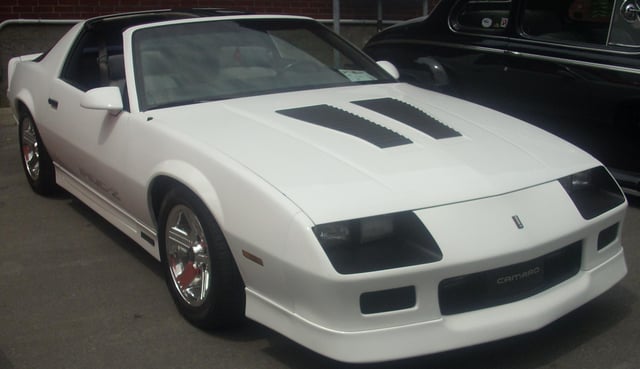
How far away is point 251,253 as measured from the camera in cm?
311

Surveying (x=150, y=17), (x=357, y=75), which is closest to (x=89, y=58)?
(x=150, y=17)

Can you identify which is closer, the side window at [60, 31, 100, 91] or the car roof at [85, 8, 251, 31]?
the car roof at [85, 8, 251, 31]

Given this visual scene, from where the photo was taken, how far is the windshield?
426 cm

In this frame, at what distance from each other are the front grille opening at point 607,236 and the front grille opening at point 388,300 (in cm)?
98

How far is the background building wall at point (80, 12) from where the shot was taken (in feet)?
31.0

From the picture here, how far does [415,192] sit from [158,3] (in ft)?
25.5

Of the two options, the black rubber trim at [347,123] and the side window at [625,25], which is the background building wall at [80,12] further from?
the black rubber trim at [347,123]

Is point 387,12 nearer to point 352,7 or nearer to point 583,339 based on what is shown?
point 352,7

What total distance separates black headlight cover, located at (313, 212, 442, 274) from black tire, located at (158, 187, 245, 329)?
0.57m

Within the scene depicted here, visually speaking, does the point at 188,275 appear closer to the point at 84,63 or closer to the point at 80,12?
the point at 84,63

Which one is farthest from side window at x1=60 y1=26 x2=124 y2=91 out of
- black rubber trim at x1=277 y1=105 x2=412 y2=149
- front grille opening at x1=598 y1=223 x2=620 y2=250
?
front grille opening at x1=598 y1=223 x2=620 y2=250

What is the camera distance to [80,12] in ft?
32.2

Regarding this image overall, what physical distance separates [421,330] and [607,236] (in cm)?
105

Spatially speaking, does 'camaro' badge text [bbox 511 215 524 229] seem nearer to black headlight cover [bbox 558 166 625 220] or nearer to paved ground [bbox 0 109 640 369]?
black headlight cover [bbox 558 166 625 220]
